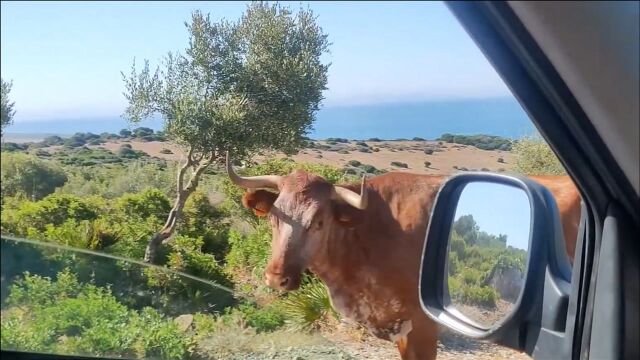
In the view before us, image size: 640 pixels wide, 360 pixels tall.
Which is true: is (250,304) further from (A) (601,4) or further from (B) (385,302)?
(A) (601,4)

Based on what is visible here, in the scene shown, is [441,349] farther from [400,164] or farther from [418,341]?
[400,164]

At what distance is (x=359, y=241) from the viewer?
416 centimetres

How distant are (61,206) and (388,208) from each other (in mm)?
1596

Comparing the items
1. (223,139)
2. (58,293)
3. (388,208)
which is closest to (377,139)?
(388,208)

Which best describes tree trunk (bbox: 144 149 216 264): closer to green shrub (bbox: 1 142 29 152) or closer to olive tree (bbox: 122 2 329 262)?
olive tree (bbox: 122 2 329 262)

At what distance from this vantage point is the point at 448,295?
226 cm

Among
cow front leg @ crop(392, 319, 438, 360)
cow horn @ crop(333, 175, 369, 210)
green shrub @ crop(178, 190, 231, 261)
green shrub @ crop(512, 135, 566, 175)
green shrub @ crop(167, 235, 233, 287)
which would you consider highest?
green shrub @ crop(512, 135, 566, 175)

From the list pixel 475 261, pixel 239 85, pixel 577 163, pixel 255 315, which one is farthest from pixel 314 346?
pixel 577 163

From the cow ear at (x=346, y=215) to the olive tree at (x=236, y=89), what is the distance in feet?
1.28

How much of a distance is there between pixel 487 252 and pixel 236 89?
179 centimetres

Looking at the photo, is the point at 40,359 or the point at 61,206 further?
the point at 61,206

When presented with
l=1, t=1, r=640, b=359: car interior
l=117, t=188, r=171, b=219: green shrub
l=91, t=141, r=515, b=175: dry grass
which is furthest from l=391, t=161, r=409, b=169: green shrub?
l=1, t=1, r=640, b=359: car interior

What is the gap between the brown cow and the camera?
3961 mm

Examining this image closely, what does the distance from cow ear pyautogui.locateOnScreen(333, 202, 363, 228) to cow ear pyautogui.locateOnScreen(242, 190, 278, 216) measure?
1.02 ft
